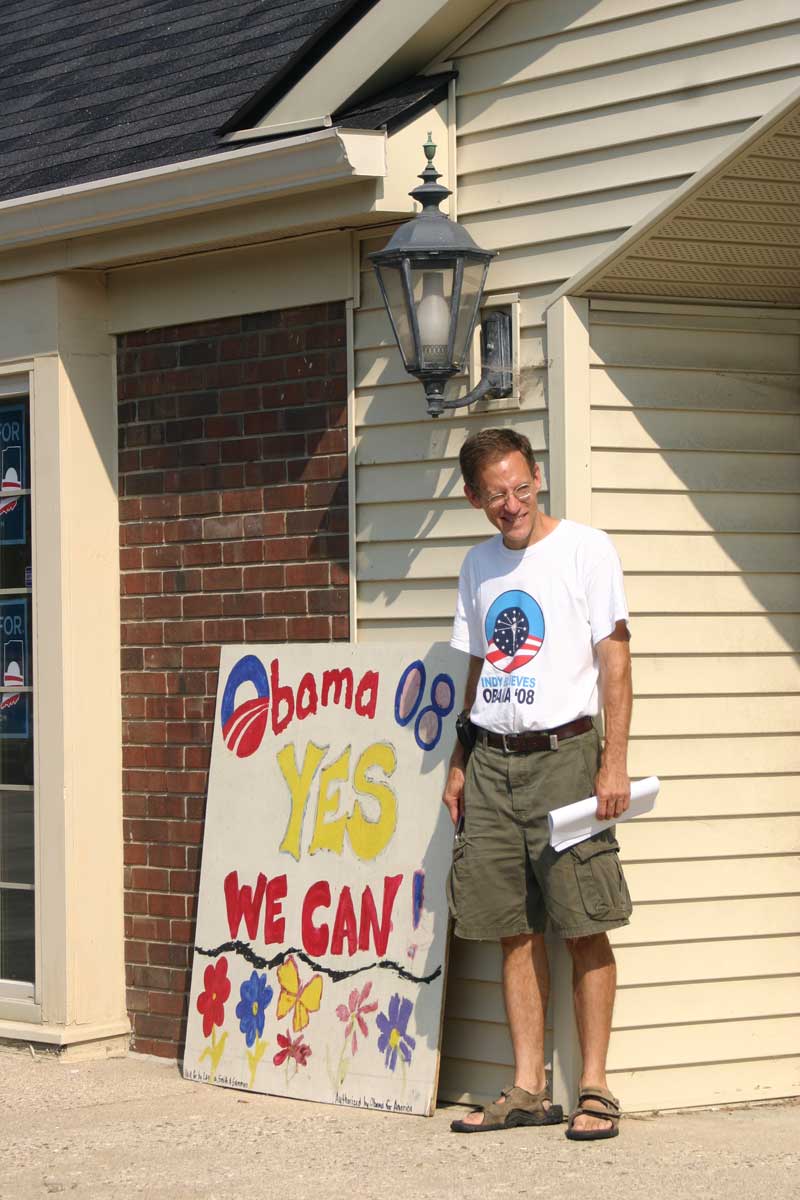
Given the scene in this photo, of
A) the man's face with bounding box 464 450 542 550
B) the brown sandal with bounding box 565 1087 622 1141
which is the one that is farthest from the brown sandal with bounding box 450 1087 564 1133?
the man's face with bounding box 464 450 542 550

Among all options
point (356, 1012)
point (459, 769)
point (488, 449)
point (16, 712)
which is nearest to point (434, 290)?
point (488, 449)

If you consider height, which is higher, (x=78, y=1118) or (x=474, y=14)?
(x=474, y=14)

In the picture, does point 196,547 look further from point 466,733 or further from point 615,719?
point 615,719

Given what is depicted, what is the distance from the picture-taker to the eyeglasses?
17.8ft

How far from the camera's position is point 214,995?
6.42 m

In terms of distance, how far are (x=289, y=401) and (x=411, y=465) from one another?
591 mm

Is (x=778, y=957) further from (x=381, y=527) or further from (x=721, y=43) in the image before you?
(x=721, y=43)

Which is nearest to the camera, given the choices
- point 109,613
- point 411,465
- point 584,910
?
point 584,910

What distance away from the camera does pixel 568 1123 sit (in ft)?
18.1

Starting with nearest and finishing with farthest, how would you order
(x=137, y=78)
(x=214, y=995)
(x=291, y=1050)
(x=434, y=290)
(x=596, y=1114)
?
(x=596, y=1114) < (x=434, y=290) < (x=291, y=1050) < (x=214, y=995) < (x=137, y=78)

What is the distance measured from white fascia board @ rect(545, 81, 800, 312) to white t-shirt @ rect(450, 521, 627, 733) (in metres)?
0.78

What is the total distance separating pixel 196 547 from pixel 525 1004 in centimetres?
218

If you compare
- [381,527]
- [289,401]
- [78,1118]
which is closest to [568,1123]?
[78,1118]

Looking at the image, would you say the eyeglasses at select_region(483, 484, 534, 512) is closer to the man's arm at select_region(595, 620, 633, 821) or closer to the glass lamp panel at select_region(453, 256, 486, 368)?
the man's arm at select_region(595, 620, 633, 821)
